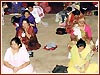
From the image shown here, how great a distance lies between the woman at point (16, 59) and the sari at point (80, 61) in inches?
14.1

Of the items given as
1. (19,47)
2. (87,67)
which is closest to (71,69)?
(87,67)

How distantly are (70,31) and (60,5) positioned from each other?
0.26 meters

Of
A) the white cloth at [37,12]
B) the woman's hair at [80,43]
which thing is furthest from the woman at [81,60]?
the white cloth at [37,12]

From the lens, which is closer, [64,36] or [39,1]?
[39,1]

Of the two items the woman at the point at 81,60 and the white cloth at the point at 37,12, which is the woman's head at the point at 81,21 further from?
the white cloth at the point at 37,12

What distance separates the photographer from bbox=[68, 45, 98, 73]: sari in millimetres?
4328

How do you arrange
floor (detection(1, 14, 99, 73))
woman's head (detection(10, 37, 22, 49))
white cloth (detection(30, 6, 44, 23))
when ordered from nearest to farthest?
woman's head (detection(10, 37, 22, 49)), floor (detection(1, 14, 99, 73)), white cloth (detection(30, 6, 44, 23))

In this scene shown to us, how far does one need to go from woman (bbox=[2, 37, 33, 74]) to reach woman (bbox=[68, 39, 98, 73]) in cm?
37

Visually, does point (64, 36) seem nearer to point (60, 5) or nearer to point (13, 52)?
point (60, 5)

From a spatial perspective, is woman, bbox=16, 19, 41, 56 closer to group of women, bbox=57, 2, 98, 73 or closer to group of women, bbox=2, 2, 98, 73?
group of women, bbox=2, 2, 98, 73

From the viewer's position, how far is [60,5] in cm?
464

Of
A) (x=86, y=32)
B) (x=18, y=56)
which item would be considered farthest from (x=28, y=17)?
(x=86, y=32)

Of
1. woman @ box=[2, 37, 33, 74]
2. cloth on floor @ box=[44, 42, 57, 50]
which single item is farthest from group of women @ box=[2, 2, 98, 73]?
cloth on floor @ box=[44, 42, 57, 50]

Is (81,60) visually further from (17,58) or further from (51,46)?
(17,58)
